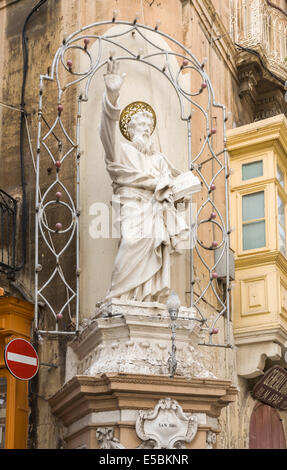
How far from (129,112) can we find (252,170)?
257cm

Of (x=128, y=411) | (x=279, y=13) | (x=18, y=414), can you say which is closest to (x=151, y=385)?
(x=128, y=411)

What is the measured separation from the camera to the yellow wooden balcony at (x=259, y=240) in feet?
40.5

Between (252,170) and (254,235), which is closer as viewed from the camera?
(254,235)

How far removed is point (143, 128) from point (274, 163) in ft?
8.98

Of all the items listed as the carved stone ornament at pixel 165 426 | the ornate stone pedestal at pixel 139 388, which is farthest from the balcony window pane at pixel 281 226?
the carved stone ornament at pixel 165 426

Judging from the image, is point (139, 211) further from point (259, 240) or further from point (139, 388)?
point (259, 240)

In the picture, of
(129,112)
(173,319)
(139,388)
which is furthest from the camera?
(129,112)

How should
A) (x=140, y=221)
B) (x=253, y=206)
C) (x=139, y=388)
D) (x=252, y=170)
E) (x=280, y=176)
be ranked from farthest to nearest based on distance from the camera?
(x=280, y=176) < (x=252, y=170) < (x=253, y=206) < (x=140, y=221) < (x=139, y=388)

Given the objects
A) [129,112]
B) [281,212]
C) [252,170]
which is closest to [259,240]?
[281,212]

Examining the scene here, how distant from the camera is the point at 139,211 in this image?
33.9 feet

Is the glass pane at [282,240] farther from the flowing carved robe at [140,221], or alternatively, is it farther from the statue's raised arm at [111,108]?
the statue's raised arm at [111,108]

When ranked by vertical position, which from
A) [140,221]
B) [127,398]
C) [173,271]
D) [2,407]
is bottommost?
[127,398]

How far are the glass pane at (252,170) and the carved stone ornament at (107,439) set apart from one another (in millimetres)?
4988

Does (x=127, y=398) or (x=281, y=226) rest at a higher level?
(x=281, y=226)
